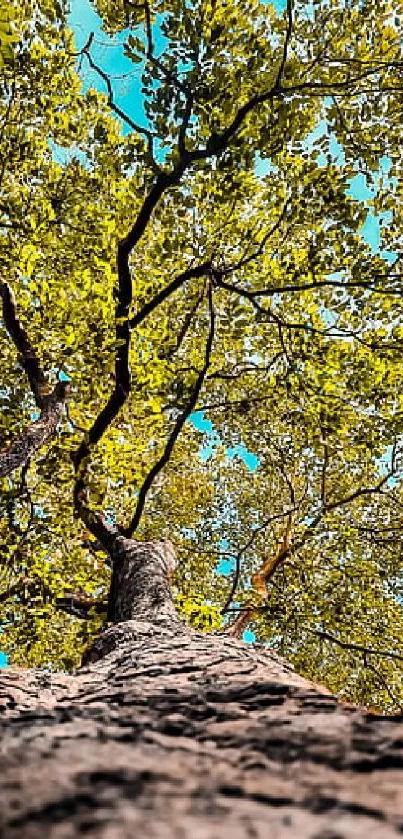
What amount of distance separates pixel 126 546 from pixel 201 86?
655 centimetres

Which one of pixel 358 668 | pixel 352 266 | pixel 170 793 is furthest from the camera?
pixel 358 668

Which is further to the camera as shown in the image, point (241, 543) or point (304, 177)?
point (241, 543)

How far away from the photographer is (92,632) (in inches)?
362

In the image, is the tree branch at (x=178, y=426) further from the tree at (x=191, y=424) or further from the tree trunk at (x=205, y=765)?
the tree trunk at (x=205, y=765)

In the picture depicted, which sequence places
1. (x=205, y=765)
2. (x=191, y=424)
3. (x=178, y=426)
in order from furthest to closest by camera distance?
(x=191, y=424)
(x=178, y=426)
(x=205, y=765)

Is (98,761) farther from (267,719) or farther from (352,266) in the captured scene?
(352,266)

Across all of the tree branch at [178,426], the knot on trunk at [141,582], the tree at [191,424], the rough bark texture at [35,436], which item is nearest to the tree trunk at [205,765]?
Answer: the tree at [191,424]

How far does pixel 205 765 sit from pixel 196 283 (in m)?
11.7

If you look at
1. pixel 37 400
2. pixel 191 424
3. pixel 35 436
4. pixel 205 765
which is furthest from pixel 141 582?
pixel 191 424

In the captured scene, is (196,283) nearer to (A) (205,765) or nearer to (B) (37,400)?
(B) (37,400)

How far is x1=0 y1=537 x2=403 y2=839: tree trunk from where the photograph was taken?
1060 millimetres

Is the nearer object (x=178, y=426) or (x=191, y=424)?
(x=178, y=426)

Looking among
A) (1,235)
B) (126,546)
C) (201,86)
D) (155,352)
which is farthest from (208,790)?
(1,235)

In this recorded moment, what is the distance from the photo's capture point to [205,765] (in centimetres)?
149
